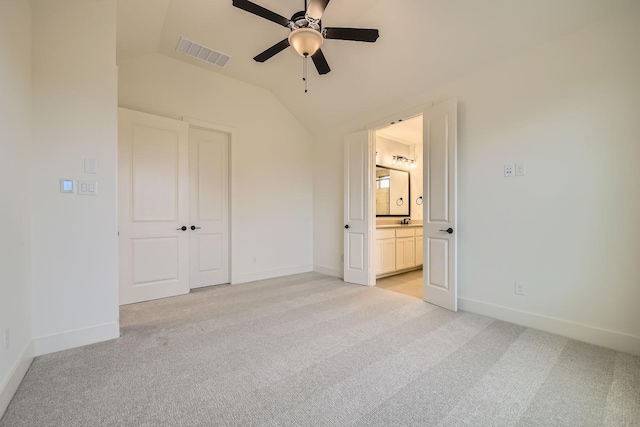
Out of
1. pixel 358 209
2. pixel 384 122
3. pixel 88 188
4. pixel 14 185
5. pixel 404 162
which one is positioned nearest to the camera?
pixel 14 185

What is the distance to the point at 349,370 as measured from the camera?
192cm

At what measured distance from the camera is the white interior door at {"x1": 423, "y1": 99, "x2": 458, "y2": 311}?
3.14 metres

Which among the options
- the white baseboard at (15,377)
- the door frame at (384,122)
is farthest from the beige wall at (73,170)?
the door frame at (384,122)

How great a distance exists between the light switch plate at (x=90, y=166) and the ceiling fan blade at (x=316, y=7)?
2.16 m

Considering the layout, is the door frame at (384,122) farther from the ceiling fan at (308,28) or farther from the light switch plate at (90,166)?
the light switch plate at (90,166)

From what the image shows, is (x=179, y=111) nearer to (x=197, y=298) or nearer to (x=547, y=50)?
(x=197, y=298)

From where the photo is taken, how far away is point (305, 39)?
2.21 meters

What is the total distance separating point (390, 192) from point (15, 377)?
543 centimetres

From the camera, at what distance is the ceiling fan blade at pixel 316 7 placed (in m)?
2.02

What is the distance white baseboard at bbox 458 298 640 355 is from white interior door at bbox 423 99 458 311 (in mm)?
256

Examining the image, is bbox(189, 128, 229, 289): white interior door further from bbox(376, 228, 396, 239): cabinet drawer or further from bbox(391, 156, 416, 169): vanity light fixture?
bbox(391, 156, 416, 169): vanity light fixture

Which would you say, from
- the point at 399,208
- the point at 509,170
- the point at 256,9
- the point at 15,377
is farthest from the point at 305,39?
the point at 399,208

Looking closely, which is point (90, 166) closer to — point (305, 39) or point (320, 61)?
point (305, 39)

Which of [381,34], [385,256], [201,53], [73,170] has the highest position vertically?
[201,53]
